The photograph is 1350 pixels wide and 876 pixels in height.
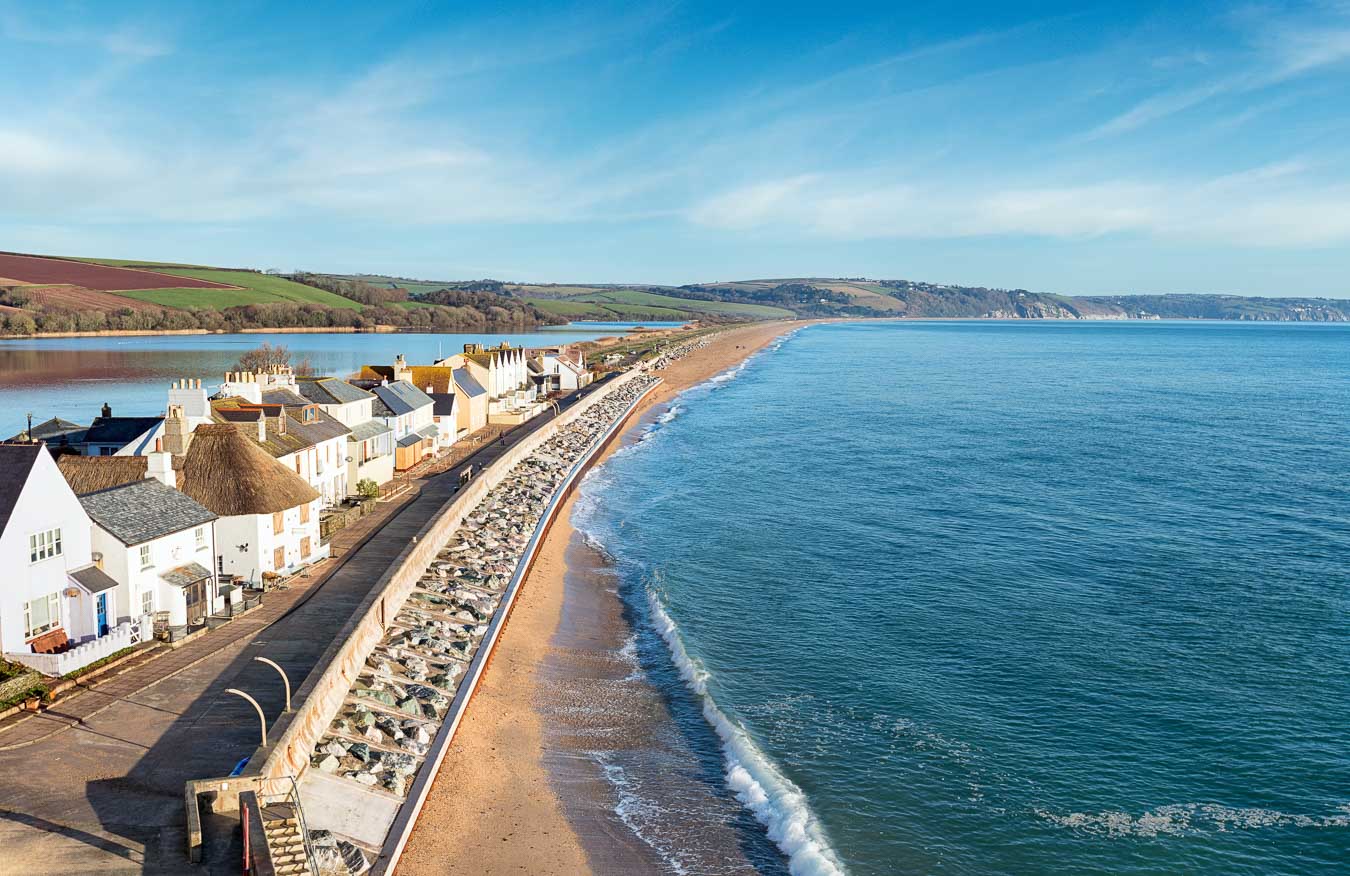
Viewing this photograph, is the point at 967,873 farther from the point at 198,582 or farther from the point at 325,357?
the point at 325,357

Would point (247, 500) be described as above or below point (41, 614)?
above

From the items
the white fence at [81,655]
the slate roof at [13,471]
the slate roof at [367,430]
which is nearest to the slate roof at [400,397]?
the slate roof at [367,430]

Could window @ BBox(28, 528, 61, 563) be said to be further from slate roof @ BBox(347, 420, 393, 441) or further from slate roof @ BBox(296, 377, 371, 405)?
slate roof @ BBox(296, 377, 371, 405)

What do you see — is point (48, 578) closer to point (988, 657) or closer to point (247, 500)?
point (247, 500)

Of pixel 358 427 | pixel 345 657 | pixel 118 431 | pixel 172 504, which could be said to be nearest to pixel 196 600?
pixel 172 504

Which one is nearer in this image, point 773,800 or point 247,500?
point 773,800

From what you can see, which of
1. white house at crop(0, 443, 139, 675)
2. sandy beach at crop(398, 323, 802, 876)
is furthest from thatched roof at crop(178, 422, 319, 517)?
sandy beach at crop(398, 323, 802, 876)

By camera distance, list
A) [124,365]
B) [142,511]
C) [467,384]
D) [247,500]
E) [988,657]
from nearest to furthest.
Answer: [142,511], [988,657], [247,500], [467,384], [124,365]
